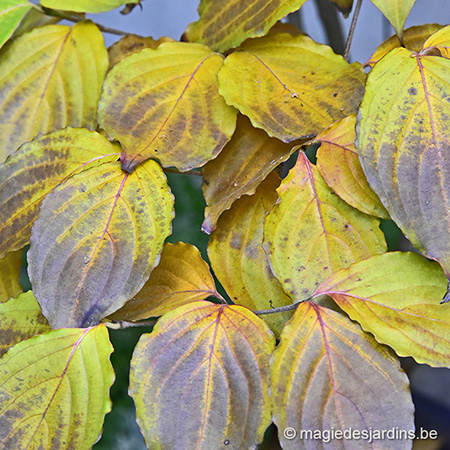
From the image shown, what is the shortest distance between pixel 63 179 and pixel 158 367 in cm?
24

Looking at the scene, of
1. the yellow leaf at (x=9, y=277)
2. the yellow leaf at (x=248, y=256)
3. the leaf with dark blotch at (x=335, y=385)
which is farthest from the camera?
the yellow leaf at (x=9, y=277)

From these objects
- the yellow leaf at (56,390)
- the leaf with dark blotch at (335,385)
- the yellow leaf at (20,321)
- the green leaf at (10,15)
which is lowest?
the leaf with dark blotch at (335,385)

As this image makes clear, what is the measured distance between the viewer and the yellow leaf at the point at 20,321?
579mm

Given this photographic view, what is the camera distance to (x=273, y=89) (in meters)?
0.56

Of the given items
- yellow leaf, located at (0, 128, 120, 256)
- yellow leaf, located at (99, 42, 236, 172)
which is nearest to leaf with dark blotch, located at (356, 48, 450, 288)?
yellow leaf, located at (99, 42, 236, 172)

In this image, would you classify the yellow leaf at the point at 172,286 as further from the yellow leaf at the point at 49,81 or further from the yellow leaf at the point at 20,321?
the yellow leaf at the point at 49,81

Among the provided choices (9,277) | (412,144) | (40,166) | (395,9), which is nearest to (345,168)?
(412,144)

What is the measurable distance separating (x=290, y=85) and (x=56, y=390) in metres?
0.40

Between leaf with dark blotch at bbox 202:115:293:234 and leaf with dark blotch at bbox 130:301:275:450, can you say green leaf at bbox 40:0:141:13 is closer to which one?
leaf with dark blotch at bbox 202:115:293:234

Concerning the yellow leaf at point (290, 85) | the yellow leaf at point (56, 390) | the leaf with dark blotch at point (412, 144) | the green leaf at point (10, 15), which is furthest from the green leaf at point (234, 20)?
the yellow leaf at point (56, 390)

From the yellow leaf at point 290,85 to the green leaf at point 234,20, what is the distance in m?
0.03

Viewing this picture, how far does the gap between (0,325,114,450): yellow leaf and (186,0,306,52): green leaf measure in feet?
1.17

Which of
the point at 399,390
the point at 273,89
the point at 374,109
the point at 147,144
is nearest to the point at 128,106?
the point at 147,144

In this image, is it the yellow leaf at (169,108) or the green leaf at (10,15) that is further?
the green leaf at (10,15)
